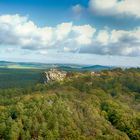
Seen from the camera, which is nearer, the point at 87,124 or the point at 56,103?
the point at 87,124

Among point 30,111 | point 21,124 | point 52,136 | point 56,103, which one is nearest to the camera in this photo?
point 52,136

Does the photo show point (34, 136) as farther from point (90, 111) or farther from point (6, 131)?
point (90, 111)

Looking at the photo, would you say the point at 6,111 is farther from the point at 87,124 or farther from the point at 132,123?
the point at 132,123

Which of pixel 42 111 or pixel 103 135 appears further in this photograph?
pixel 42 111

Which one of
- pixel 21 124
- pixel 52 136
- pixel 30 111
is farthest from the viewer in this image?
pixel 30 111

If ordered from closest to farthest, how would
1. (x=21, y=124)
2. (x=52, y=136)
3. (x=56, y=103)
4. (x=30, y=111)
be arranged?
(x=52, y=136) < (x=21, y=124) < (x=30, y=111) < (x=56, y=103)

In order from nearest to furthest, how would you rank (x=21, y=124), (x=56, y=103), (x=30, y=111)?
(x=21, y=124) < (x=30, y=111) < (x=56, y=103)

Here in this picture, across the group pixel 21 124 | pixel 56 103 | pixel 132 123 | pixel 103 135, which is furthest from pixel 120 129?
pixel 21 124

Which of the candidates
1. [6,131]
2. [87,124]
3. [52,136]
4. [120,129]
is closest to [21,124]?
[6,131]
